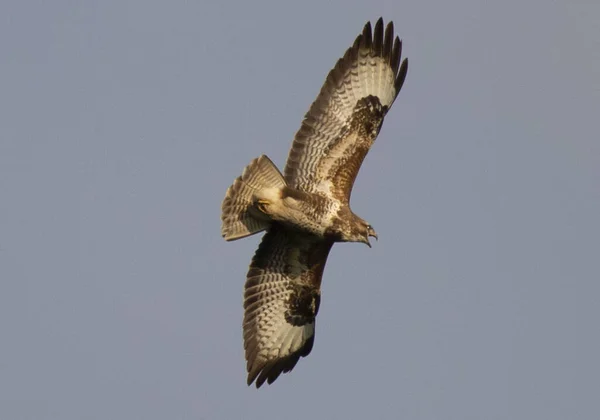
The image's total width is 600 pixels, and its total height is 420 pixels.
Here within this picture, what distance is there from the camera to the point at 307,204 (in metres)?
11.6

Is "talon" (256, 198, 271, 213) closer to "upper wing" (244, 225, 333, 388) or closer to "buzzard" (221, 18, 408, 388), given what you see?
"buzzard" (221, 18, 408, 388)

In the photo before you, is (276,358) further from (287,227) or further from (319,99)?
(319,99)

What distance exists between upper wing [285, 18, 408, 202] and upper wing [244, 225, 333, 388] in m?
0.85

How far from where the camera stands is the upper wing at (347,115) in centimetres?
1194

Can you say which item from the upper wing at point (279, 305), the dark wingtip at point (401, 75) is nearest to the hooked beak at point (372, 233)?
the upper wing at point (279, 305)

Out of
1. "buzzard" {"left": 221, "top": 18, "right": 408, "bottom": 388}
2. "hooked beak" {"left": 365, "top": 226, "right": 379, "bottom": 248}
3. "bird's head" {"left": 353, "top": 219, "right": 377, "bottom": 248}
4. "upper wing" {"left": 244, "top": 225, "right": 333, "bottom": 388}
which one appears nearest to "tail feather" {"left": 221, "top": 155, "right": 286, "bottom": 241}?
"buzzard" {"left": 221, "top": 18, "right": 408, "bottom": 388}

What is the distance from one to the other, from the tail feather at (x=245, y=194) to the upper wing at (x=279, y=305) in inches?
24.5

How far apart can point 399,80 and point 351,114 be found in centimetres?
75

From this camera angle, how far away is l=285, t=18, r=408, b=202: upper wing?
11.9 m

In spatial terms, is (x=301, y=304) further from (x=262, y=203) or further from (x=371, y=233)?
(x=262, y=203)

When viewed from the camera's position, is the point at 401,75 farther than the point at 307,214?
Yes

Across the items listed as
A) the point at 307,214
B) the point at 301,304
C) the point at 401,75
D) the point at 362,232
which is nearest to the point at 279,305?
the point at 301,304

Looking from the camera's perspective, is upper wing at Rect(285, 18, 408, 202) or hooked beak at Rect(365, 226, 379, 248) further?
upper wing at Rect(285, 18, 408, 202)

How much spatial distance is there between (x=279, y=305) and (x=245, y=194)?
1703 mm
